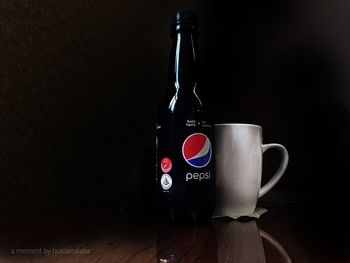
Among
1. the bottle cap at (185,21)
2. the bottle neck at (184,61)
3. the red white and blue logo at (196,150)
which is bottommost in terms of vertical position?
the red white and blue logo at (196,150)

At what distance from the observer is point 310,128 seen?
2.40ft

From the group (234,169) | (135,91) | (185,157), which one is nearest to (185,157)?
(185,157)

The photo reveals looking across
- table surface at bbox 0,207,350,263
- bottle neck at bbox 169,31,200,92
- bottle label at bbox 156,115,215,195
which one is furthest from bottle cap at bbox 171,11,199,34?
table surface at bbox 0,207,350,263

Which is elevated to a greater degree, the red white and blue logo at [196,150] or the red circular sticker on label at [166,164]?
the red white and blue logo at [196,150]

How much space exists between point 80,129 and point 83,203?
0.12m

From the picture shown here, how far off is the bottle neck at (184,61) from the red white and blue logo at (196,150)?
0.08 metres

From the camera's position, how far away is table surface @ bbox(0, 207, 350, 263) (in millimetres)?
327

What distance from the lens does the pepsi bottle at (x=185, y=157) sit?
18.1 inches

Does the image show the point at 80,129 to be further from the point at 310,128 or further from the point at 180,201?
the point at 310,128

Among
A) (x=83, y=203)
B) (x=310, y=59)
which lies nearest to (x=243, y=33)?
(x=310, y=59)

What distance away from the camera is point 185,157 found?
46 centimetres

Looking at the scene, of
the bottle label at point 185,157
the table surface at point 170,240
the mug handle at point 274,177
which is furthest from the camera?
the mug handle at point 274,177

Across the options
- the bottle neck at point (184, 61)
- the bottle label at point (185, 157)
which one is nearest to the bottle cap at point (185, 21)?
the bottle neck at point (184, 61)

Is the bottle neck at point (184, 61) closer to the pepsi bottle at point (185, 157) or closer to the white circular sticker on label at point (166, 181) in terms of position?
the pepsi bottle at point (185, 157)
